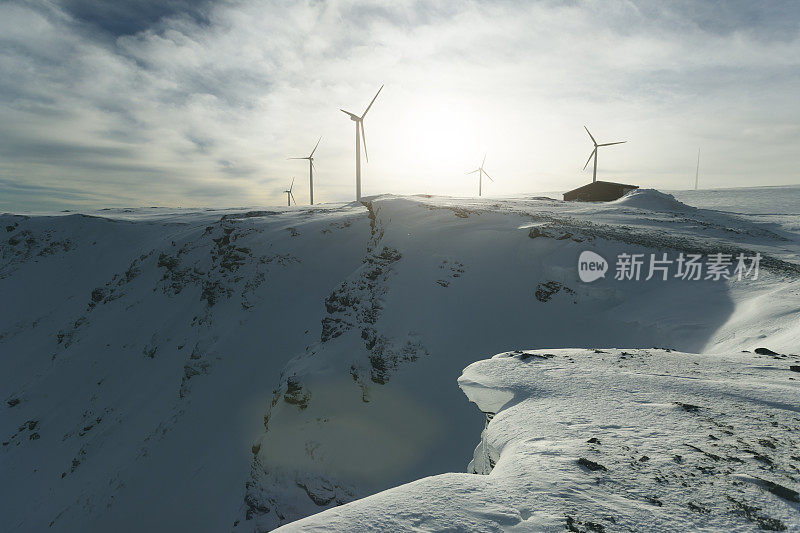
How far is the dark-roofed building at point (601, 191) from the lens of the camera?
5112 centimetres

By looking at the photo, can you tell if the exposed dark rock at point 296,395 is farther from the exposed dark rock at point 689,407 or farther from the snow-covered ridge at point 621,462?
the exposed dark rock at point 689,407

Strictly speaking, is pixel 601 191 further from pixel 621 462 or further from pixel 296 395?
pixel 621 462

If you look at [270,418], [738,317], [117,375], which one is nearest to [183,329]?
[117,375]

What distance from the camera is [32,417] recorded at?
75.7 ft

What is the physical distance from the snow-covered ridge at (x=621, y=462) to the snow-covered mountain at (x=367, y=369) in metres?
0.04

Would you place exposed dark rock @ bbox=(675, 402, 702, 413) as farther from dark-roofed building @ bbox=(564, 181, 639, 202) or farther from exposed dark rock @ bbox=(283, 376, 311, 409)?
dark-roofed building @ bbox=(564, 181, 639, 202)

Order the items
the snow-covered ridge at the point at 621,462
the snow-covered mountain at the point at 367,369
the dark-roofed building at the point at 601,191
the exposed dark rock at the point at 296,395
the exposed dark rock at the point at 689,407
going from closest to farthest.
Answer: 1. the snow-covered ridge at the point at 621,462
2. the exposed dark rock at the point at 689,407
3. the snow-covered mountain at the point at 367,369
4. the exposed dark rock at the point at 296,395
5. the dark-roofed building at the point at 601,191

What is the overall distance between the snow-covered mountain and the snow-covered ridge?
4 centimetres

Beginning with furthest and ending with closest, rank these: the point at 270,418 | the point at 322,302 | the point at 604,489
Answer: the point at 322,302 → the point at 270,418 → the point at 604,489

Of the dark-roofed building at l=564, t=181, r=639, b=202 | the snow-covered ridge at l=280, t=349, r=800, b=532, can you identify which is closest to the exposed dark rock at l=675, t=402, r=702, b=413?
the snow-covered ridge at l=280, t=349, r=800, b=532

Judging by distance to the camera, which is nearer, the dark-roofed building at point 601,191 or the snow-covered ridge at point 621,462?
the snow-covered ridge at point 621,462

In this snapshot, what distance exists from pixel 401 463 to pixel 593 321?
970 centimetres

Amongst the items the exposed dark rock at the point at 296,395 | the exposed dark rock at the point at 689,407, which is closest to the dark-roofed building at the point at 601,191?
the exposed dark rock at the point at 296,395

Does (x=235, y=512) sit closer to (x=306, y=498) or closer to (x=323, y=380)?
(x=306, y=498)
